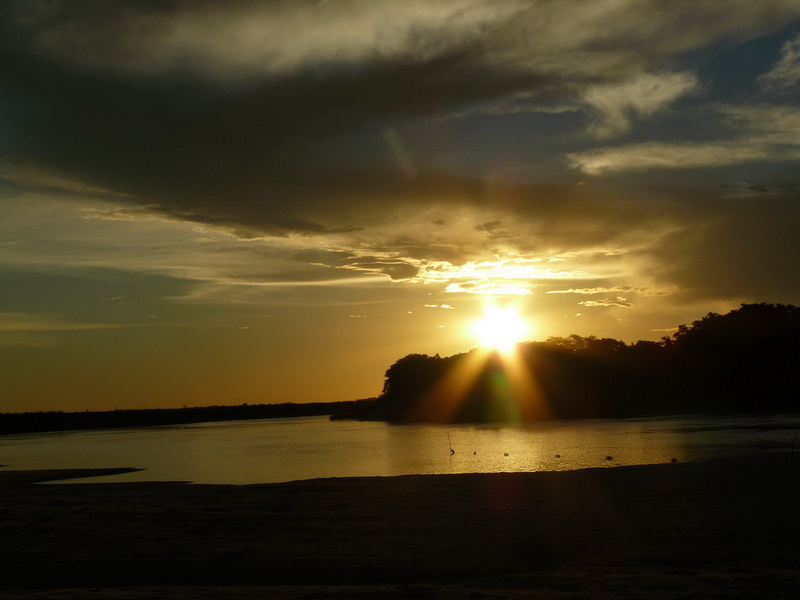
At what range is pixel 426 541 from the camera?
1528 cm

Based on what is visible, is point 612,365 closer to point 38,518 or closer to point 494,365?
point 494,365

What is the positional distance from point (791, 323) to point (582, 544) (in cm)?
11833

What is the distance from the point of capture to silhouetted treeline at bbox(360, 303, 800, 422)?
11106 cm

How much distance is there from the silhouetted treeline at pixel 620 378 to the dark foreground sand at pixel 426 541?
98.1 meters

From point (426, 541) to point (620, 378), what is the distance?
127328mm

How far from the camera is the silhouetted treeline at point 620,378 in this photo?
111m

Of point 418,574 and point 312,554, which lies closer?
point 418,574

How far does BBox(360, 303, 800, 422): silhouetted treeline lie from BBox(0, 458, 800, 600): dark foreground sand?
322 feet

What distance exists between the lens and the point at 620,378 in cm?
13462

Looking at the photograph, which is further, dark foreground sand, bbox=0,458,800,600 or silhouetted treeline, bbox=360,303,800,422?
silhouetted treeline, bbox=360,303,800,422

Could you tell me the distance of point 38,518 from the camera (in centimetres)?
1908

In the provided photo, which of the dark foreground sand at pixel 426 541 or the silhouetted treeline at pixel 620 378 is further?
the silhouetted treeline at pixel 620 378

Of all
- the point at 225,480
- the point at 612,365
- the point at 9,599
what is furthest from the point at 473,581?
the point at 612,365

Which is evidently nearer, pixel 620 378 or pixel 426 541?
pixel 426 541
